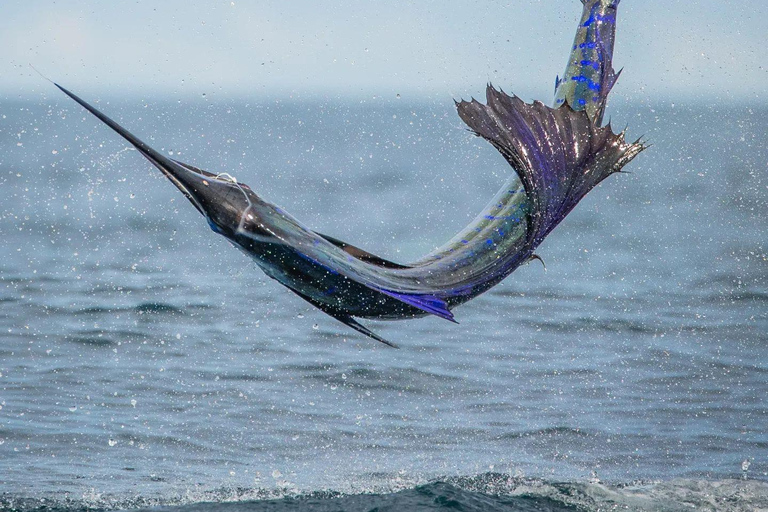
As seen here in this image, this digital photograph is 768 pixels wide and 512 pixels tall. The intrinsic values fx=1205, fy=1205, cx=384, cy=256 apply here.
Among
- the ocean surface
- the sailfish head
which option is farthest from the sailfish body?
the ocean surface

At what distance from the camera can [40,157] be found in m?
60.2

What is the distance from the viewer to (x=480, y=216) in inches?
272

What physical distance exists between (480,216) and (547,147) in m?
0.57

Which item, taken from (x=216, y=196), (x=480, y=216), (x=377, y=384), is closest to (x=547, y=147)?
(x=480, y=216)

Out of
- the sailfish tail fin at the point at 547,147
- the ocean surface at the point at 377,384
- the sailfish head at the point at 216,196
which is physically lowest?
the ocean surface at the point at 377,384

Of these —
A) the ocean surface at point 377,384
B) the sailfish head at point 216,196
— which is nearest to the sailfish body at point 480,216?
the sailfish head at point 216,196

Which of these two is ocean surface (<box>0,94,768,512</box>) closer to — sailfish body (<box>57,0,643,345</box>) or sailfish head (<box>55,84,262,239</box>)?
sailfish body (<box>57,0,643,345</box>)

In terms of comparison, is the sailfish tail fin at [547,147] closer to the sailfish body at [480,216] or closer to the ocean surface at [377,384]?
the sailfish body at [480,216]

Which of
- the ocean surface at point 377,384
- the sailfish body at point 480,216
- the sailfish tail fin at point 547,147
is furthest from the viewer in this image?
the ocean surface at point 377,384

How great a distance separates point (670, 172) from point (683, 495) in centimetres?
4947

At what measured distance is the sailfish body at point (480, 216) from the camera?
5742mm

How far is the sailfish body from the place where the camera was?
5.74m

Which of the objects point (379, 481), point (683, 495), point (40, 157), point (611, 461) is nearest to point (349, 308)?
point (379, 481)

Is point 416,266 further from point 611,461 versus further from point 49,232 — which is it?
point 49,232
